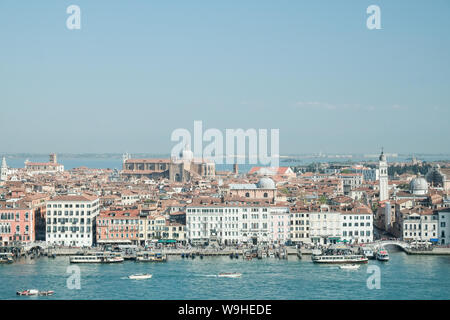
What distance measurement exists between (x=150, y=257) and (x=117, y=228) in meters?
→ 2.17

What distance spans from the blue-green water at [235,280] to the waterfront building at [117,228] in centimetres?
160

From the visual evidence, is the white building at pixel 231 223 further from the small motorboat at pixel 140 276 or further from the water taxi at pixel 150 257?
the small motorboat at pixel 140 276

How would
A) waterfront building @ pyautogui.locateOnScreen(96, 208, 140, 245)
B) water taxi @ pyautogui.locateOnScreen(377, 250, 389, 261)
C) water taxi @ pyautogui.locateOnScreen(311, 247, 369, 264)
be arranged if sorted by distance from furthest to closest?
1. waterfront building @ pyautogui.locateOnScreen(96, 208, 140, 245)
2. water taxi @ pyautogui.locateOnScreen(377, 250, 389, 261)
3. water taxi @ pyautogui.locateOnScreen(311, 247, 369, 264)

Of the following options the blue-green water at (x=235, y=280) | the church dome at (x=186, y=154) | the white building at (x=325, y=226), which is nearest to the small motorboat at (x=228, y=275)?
the blue-green water at (x=235, y=280)

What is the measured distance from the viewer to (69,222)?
1716 cm

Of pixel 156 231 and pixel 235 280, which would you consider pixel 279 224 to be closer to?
pixel 156 231

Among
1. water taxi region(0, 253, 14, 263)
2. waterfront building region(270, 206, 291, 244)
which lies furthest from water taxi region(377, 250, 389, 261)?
water taxi region(0, 253, 14, 263)

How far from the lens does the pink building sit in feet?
55.7

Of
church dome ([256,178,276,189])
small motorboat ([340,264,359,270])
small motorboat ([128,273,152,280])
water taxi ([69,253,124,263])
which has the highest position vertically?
church dome ([256,178,276,189])

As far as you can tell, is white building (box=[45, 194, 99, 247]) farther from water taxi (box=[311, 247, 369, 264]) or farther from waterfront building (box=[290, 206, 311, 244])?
water taxi (box=[311, 247, 369, 264])

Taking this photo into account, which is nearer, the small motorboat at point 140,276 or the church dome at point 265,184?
the small motorboat at point 140,276

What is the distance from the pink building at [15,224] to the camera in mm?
16969

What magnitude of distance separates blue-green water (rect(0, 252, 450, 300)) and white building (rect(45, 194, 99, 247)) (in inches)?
55.1
